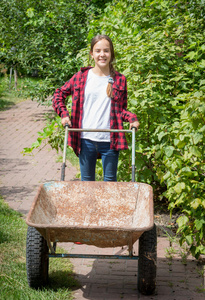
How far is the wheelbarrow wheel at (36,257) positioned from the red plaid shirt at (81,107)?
959 mm

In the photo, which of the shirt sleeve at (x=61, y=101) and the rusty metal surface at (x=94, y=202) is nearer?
the rusty metal surface at (x=94, y=202)

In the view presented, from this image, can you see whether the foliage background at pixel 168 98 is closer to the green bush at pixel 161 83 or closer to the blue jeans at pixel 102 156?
the green bush at pixel 161 83

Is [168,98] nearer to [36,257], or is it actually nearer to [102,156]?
[102,156]

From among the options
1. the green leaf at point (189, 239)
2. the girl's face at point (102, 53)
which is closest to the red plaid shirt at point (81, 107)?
the girl's face at point (102, 53)

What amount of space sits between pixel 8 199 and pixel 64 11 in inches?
183

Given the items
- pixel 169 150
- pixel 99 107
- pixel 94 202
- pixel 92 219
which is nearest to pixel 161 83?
pixel 99 107

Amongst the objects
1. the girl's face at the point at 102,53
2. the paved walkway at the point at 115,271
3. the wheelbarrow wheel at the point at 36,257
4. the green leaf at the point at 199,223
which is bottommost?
the paved walkway at the point at 115,271

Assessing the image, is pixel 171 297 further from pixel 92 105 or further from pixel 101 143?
pixel 92 105

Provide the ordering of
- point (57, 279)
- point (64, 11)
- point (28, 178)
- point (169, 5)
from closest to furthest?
1. point (57, 279)
2. point (169, 5)
3. point (28, 178)
4. point (64, 11)

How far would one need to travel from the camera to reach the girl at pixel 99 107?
12.6 feet

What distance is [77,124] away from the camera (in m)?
4.00

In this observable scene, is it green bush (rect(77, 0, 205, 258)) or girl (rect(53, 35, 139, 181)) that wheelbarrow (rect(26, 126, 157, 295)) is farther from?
green bush (rect(77, 0, 205, 258))

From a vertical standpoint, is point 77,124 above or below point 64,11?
below

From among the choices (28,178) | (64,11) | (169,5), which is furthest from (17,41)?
(169,5)
